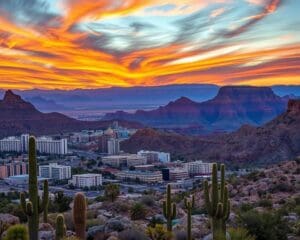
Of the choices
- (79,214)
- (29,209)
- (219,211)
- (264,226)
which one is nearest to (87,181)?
(264,226)

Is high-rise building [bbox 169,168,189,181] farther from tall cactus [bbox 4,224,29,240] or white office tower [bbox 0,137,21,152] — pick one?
tall cactus [bbox 4,224,29,240]

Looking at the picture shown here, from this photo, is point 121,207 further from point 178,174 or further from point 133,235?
point 178,174

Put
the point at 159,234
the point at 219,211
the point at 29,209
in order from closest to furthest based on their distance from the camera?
the point at 29,209, the point at 219,211, the point at 159,234

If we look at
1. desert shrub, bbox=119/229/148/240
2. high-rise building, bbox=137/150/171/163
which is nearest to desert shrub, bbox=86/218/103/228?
desert shrub, bbox=119/229/148/240

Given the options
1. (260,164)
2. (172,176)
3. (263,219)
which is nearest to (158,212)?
(263,219)

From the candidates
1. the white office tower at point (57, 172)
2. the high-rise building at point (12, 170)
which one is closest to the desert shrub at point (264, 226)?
the white office tower at point (57, 172)

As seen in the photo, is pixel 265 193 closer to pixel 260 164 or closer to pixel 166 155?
pixel 260 164
